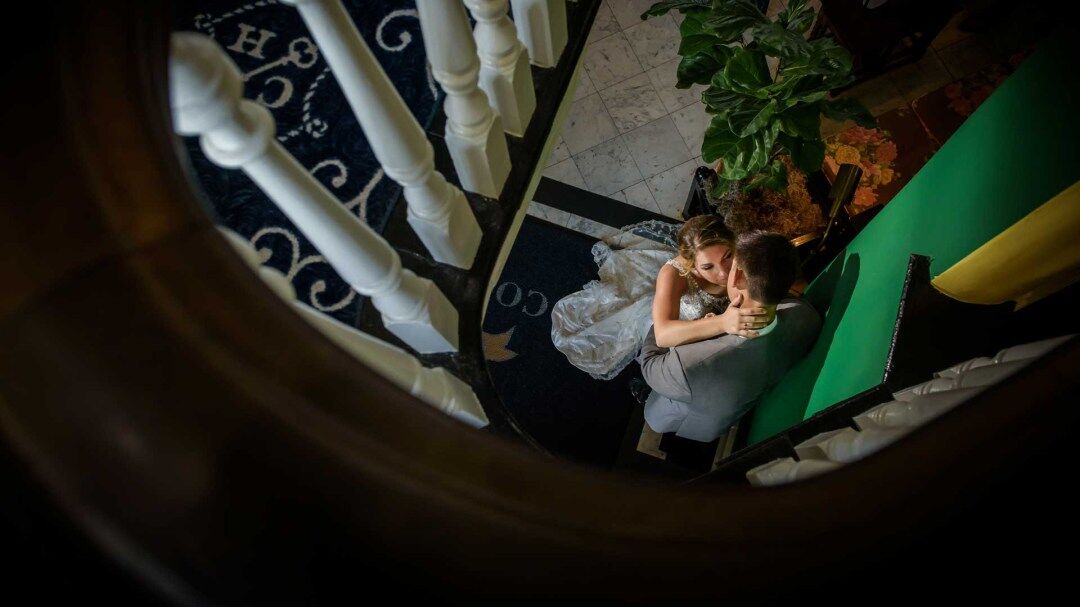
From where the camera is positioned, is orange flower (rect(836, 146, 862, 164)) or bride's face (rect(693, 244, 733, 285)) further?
orange flower (rect(836, 146, 862, 164))

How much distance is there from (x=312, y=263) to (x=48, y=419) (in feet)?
4.72

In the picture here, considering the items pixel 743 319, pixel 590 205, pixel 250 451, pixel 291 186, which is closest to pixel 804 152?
pixel 743 319

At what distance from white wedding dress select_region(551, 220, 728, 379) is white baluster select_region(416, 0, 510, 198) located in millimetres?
1750

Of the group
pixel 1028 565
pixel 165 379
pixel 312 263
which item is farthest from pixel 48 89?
pixel 312 263

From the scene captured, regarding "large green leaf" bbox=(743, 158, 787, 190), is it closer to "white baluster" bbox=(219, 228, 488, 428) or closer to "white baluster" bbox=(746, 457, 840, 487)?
"white baluster" bbox=(746, 457, 840, 487)

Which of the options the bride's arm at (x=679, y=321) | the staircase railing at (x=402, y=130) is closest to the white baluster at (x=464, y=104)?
the staircase railing at (x=402, y=130)

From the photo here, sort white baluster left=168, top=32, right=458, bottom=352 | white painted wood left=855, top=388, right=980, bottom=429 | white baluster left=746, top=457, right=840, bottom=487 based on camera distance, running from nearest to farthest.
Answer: white baluster left=168, top=32, right=458, bottom=352, white painted wood left=855, top=388, right=980, bottom=429, white baluster left=746, top=457, right=840, bottom=487

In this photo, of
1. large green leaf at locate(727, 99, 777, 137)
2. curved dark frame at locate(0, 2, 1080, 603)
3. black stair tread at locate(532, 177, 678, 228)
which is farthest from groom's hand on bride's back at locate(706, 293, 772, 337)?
curved dark frame at locate(0, 2, 1080, 603)

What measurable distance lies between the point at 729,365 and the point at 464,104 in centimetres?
165

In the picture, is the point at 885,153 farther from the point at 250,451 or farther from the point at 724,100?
the point at 250,451

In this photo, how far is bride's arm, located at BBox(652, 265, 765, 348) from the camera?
A: 239cm

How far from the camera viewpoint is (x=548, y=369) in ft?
12.4

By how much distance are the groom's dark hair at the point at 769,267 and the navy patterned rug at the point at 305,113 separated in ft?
4.23

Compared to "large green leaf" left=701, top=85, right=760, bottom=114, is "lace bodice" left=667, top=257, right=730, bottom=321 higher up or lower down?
lower down
